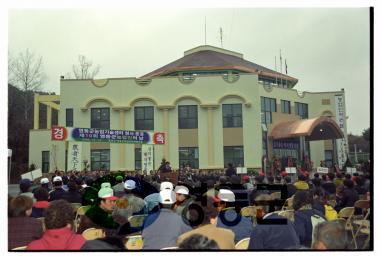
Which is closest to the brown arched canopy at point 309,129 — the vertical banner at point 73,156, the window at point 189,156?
the window at point 189,156

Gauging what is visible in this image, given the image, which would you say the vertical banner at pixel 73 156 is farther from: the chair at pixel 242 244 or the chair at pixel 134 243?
the chair at pixel 242 244

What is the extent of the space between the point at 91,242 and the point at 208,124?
19.2 m

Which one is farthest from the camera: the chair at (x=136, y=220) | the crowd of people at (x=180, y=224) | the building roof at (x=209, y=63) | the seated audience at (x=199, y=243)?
the building roof at (x=209, y=63)

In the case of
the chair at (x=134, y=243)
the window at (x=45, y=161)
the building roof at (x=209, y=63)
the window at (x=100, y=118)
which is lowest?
the chair at (x=134, y=243)

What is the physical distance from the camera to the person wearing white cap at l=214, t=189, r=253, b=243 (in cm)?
→ 521

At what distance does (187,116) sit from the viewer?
76.0ft

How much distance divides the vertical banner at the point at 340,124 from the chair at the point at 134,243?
1993 centimetres

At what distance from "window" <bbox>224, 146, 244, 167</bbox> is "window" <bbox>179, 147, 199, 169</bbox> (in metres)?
1.61

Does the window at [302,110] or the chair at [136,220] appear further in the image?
the window at [302,110]

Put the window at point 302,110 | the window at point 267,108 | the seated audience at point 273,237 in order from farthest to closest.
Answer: the window at point 302,110 < the window at point 267,108 < the seated audience at point 273,237

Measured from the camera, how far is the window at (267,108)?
79.7ft

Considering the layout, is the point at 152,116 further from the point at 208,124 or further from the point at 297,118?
the point at 297,118

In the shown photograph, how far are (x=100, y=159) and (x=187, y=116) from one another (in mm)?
5370

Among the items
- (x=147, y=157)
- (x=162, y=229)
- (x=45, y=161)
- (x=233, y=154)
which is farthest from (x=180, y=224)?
(x=45, y=161)
